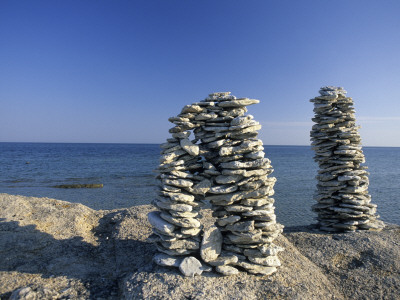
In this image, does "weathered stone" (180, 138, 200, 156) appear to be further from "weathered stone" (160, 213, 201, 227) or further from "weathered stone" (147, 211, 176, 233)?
"weathered stone" (147, 211, 176, 233)

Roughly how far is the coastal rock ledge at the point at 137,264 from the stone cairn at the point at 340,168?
2.34ft

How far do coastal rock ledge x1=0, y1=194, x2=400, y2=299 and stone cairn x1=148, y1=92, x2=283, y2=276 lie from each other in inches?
18.7

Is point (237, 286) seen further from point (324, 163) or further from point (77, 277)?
point (324, 163)

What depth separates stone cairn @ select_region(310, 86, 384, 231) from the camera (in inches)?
385

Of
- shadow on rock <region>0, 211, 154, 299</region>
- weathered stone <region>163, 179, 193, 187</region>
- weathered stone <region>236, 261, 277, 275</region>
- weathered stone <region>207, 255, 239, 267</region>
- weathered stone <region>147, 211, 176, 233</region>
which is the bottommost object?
shadow on rock <region>0, 211, 154, 299</region>

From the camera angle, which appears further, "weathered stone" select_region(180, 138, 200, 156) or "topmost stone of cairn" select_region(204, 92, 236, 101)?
"topmost stone of cairn" select_region(204, 92, 236, 101)

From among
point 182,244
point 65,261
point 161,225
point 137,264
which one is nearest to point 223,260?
point 182,244

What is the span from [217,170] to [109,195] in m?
17.5

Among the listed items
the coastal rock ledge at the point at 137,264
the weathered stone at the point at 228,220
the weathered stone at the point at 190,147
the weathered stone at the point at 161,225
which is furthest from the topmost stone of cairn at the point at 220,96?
the coastal rock ledge at the point at 137,264

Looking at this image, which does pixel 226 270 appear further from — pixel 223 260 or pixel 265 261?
pixel 265 261

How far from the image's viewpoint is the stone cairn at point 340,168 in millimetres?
9773

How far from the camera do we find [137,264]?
7.21 m

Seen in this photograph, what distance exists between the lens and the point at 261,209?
670cm

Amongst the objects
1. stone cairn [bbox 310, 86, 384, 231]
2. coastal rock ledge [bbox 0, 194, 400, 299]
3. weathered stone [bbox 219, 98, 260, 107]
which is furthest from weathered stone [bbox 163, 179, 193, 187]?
stone cairn [bbox 310, 86, 384, 231]
